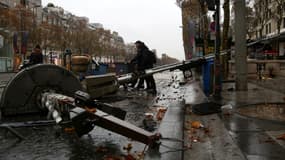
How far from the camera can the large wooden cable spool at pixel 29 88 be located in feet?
30.5

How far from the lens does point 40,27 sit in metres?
69.6

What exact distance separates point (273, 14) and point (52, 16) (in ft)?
175

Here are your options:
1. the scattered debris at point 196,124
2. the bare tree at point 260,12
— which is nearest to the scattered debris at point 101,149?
the scattered debris at point 196,124

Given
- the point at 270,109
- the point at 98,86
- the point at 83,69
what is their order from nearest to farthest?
the point at 270,109 → the point at 98,86 → the point at 83,69

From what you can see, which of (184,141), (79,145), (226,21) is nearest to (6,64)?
(226,21)

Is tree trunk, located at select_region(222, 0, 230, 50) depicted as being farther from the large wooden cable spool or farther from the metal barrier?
the metal barrier

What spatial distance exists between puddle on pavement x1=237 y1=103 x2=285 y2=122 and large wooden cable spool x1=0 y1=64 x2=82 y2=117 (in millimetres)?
4074

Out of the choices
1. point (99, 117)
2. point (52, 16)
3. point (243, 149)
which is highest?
point (52, 16)

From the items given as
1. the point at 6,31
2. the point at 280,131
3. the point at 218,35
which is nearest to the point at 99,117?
the point at 280,131

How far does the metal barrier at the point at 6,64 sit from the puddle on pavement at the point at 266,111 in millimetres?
66446

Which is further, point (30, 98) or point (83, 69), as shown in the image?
point (83, 69)

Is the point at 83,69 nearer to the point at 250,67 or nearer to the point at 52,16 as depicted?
the point at 250,67

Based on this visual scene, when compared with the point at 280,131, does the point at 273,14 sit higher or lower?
higher

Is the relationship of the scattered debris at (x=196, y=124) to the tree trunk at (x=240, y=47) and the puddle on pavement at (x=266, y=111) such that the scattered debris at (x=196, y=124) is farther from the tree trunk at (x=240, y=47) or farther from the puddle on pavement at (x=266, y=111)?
the tree trunk at (x=240, y=47)
